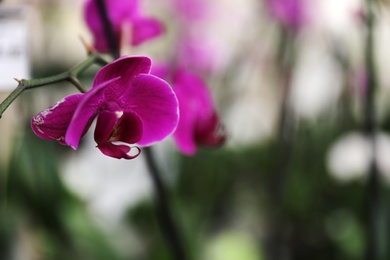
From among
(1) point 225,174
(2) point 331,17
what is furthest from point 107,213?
(2) point 331,17

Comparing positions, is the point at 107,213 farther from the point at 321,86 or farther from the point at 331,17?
the point at 331,17

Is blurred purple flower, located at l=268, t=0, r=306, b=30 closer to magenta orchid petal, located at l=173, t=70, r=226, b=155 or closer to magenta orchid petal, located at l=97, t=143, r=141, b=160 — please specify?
magenta orchid petal, located at l=173, t=70, r=226, b=155

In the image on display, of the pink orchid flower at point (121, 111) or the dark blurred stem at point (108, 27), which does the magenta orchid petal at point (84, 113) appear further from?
the dark blurred stem at point (108, 27)

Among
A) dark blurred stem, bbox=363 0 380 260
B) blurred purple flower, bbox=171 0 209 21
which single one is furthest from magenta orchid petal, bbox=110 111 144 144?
blurred purple flower, bbox=171 0 209 21

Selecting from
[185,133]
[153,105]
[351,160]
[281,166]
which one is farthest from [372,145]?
[351,160]

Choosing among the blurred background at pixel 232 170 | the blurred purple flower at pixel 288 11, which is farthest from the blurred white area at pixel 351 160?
the blurred purple flower at pixel 288 11
